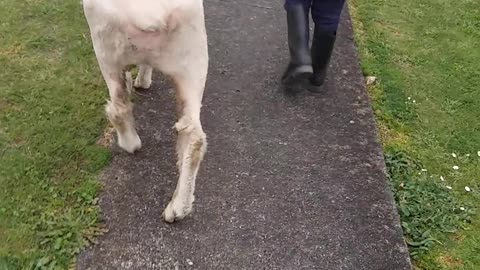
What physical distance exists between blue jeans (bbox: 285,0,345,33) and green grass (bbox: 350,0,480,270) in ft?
2.31

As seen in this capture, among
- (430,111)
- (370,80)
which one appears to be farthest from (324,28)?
(430,111)

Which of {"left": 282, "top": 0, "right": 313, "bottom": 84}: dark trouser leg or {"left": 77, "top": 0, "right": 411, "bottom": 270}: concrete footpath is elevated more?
{"left": 282, "top": 0, "right": 313, "bottom": 84}: dark trouser leg

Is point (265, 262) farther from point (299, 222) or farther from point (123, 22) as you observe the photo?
point (123, 22)

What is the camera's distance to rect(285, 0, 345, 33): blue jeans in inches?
178

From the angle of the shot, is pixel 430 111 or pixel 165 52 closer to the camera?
pixel 165 52

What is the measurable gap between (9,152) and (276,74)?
1953mm

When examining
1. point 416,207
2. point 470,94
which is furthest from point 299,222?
point 470,94

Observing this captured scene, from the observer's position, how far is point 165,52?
3.38m

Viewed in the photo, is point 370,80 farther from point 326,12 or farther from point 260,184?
point 260,184

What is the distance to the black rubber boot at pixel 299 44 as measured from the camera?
451cm

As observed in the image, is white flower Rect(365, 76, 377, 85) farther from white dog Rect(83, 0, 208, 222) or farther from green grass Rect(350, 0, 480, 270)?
white dog Rect(83, 0, 208, 222)

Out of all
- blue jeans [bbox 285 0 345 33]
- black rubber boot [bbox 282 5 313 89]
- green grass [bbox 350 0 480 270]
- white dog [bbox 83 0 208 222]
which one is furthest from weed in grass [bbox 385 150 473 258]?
white dog [bbox 83 0 208 222]

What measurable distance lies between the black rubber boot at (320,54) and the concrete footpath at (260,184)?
0.32ft

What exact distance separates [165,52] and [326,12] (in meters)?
1.53
